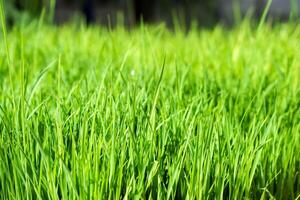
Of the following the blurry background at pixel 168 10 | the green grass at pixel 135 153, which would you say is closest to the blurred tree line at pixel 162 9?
the blurry background at pixel 168 10

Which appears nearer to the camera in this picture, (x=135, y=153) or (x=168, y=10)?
(x=135, y=153)

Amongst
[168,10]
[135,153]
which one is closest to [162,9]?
[168,10]

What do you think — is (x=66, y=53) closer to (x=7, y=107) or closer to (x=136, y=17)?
(x=7, y=107)

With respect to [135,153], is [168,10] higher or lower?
lower

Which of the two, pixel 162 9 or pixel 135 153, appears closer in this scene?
pixel 135 153

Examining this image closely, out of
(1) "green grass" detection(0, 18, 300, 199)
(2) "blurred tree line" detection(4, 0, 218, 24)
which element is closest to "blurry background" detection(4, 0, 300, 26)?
(2) "blurred tree line" detection(4, 0, 218, 24)

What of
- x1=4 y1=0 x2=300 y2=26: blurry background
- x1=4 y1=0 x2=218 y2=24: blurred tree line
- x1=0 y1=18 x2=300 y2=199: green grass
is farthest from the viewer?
x1=4 y1=0 x2=218 y2=24: blurred tree line

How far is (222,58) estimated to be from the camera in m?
2.13

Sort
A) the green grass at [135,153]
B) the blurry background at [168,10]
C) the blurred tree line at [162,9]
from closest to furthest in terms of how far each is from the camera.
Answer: the green grass at [135,153], the blurry background at [168,10], the blurred tree line at [162,9]

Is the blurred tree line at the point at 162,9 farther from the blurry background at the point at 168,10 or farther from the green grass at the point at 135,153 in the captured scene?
the green grass at the point at 135,153

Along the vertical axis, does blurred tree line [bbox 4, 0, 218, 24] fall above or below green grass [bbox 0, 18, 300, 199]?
below

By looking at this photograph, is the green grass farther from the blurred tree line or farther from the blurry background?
the blurred tree line

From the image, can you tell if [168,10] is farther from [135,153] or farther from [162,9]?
[135,153]

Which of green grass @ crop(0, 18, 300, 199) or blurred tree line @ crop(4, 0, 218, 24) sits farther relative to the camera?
blurred tree line @ crop(4, 0, 218, 24)
